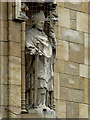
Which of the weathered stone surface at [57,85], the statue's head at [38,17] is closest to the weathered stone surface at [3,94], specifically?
the statue's head at [38,17]

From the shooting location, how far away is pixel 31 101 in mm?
32469

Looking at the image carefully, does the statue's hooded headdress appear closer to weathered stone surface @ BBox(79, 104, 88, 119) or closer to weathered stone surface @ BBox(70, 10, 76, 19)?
weathered stone surface @ BBox(70, 10, 76, 19)

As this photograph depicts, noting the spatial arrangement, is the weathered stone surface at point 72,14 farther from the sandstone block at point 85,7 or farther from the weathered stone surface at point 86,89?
the weathered stone surface at point 86,89

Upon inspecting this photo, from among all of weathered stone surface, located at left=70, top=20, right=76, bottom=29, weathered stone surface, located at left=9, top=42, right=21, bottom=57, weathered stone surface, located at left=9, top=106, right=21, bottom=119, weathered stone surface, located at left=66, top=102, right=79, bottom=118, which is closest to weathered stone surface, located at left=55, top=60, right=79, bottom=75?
weathered stone surface, located at left=66, top=102, right=79, bottom=118

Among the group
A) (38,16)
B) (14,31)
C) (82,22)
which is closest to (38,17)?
(38,16)

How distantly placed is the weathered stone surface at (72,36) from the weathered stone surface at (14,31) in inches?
73.8

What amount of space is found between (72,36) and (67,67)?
1.95 feet

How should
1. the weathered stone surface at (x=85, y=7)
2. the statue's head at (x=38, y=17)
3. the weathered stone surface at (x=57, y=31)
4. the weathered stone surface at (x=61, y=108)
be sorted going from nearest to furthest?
1. the statue's head at (x=38, y=17)
2. the weathered stone surface at (x=61, y=108)
3. the weathered stone surface at (x=57, y=31)
4. the weathered stone surface at (x=85, y=7)

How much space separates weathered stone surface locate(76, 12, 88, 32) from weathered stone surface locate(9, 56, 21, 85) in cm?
255

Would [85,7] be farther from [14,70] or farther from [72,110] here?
[14,70]

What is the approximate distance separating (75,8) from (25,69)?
2478 millimetres

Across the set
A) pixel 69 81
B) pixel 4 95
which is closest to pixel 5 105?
pixel 4 95

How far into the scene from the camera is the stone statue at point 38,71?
3247 cm

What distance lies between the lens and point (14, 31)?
3244cm
